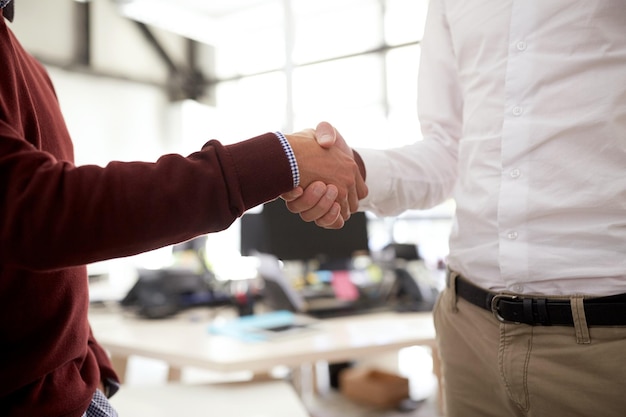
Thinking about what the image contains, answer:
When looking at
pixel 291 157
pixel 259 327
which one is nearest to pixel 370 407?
pixel 259 327

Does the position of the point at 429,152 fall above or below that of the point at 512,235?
above

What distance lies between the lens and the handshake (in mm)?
1119

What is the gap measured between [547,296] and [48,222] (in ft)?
2.77

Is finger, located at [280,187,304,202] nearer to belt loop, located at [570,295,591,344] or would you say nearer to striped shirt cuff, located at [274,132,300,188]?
striped shirt cuff, located at [274,132,300,188]

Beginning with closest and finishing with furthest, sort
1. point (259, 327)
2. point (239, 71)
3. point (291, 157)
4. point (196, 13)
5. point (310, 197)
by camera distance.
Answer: point (291, 157), point (310, 197), point (259, 327), point (196, 13), point (239, 71)

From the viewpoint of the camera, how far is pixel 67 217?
2.55ft

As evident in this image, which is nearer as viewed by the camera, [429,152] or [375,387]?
[429,152]

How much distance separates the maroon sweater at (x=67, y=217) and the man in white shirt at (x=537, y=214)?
342mm

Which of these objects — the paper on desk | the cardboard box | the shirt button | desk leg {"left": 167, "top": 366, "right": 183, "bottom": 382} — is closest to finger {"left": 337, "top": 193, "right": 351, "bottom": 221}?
the shirt button

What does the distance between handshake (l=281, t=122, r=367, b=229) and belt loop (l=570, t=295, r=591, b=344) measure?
514 millimetres

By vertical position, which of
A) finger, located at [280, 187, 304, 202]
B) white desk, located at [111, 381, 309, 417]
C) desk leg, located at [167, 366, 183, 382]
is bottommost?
desk leg, located at [167, 366, 183, 382]

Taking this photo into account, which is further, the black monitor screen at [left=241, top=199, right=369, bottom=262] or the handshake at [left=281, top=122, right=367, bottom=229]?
the black monitor screen at [left=241, top=199, right=369, bottom=262]

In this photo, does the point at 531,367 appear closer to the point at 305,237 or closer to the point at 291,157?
the point at 291,157

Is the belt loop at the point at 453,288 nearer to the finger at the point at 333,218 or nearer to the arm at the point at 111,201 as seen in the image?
the finger at the point at 333,218
